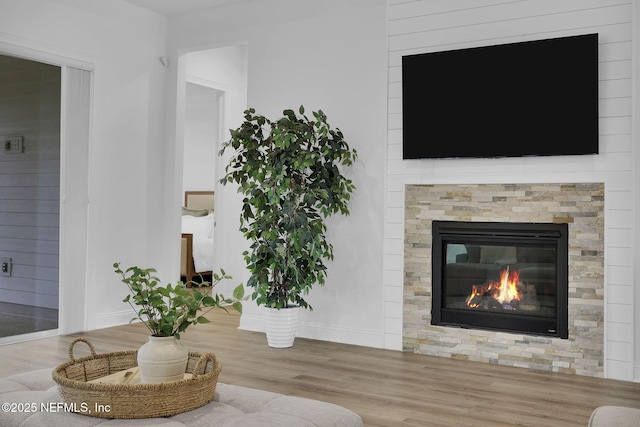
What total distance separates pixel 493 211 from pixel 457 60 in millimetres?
1062

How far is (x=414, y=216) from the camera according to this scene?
4.65 metres

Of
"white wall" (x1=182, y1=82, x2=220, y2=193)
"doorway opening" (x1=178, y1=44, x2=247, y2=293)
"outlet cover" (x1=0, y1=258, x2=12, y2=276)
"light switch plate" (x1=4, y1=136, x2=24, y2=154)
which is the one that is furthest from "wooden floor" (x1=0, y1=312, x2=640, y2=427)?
"white wall" (x1=182, y1=82, x2=220, y2=193)

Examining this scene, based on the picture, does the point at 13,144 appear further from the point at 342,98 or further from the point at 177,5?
the point at 342,98

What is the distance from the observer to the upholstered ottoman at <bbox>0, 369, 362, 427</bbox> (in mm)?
1856

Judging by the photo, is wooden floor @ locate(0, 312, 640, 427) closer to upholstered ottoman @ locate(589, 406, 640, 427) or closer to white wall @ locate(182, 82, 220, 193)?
upholstered ottoman @ locate(589, 406, 640, 427)

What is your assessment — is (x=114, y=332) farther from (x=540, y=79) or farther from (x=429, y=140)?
(x=540, y=79)

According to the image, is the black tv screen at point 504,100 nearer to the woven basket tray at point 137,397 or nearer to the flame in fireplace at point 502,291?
the flame in fireplace at point 502,291

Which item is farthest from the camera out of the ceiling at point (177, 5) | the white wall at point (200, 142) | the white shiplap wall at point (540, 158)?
the white wall at point (200, 142)

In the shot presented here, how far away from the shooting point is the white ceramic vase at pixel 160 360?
6.75 feet

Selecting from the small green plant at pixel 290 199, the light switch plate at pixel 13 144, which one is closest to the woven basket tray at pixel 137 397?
the small green plant at pixel 290 199

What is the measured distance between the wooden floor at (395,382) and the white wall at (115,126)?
0.63 m

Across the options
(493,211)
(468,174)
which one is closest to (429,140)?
(468,174)

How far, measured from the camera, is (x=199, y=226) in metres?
8.23

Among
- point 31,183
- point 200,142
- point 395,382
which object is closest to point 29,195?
point 31,183
